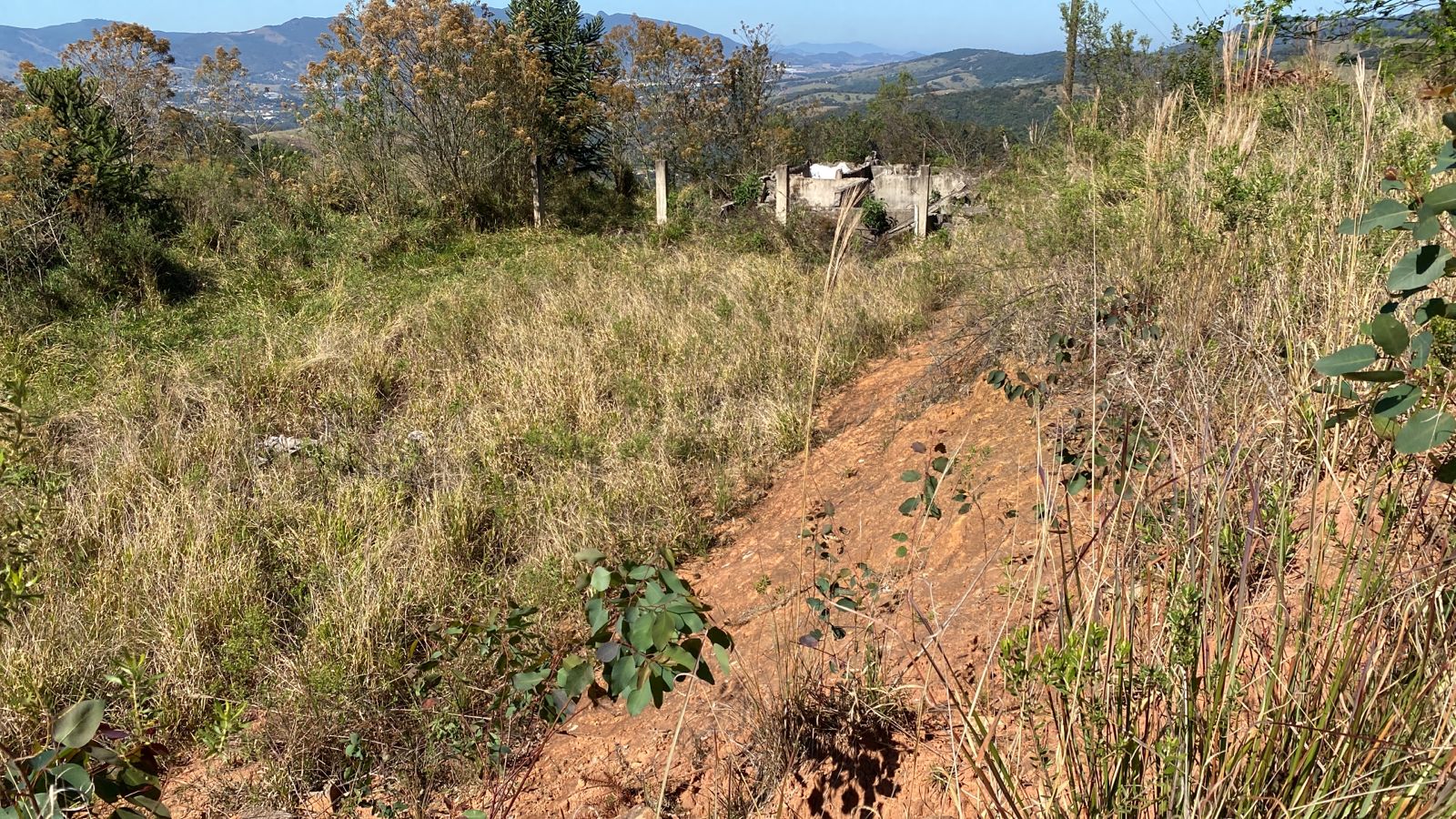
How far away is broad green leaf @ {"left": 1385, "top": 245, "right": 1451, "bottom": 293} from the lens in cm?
112

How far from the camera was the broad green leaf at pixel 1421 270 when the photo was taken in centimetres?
112

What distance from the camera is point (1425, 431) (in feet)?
3.69

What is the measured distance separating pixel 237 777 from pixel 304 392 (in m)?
3.41

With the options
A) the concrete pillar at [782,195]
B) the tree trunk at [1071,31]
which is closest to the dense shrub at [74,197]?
the concrete pillar at [782,195]

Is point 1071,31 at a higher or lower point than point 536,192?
higher

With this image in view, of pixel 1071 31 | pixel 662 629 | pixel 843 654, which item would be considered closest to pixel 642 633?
pixel 662 629

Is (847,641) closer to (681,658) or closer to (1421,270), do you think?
(681,658)

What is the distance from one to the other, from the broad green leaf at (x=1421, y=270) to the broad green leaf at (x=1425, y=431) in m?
0.18

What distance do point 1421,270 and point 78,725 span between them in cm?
195

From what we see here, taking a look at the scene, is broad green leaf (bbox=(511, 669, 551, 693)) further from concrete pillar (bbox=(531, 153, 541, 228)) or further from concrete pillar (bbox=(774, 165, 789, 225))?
concrete pillar (bbox=(531, 153, 541, 228))

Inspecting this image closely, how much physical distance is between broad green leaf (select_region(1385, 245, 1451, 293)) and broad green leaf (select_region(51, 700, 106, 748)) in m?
1.84

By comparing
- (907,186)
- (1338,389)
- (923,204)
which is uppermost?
(907,186)

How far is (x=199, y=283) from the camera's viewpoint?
8469 millimetres

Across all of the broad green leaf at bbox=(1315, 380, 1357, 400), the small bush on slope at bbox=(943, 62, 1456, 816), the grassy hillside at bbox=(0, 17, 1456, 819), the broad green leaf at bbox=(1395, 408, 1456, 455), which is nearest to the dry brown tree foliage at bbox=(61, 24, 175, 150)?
the grassy hillside at bbox=(0, 17, 1456, 819)
